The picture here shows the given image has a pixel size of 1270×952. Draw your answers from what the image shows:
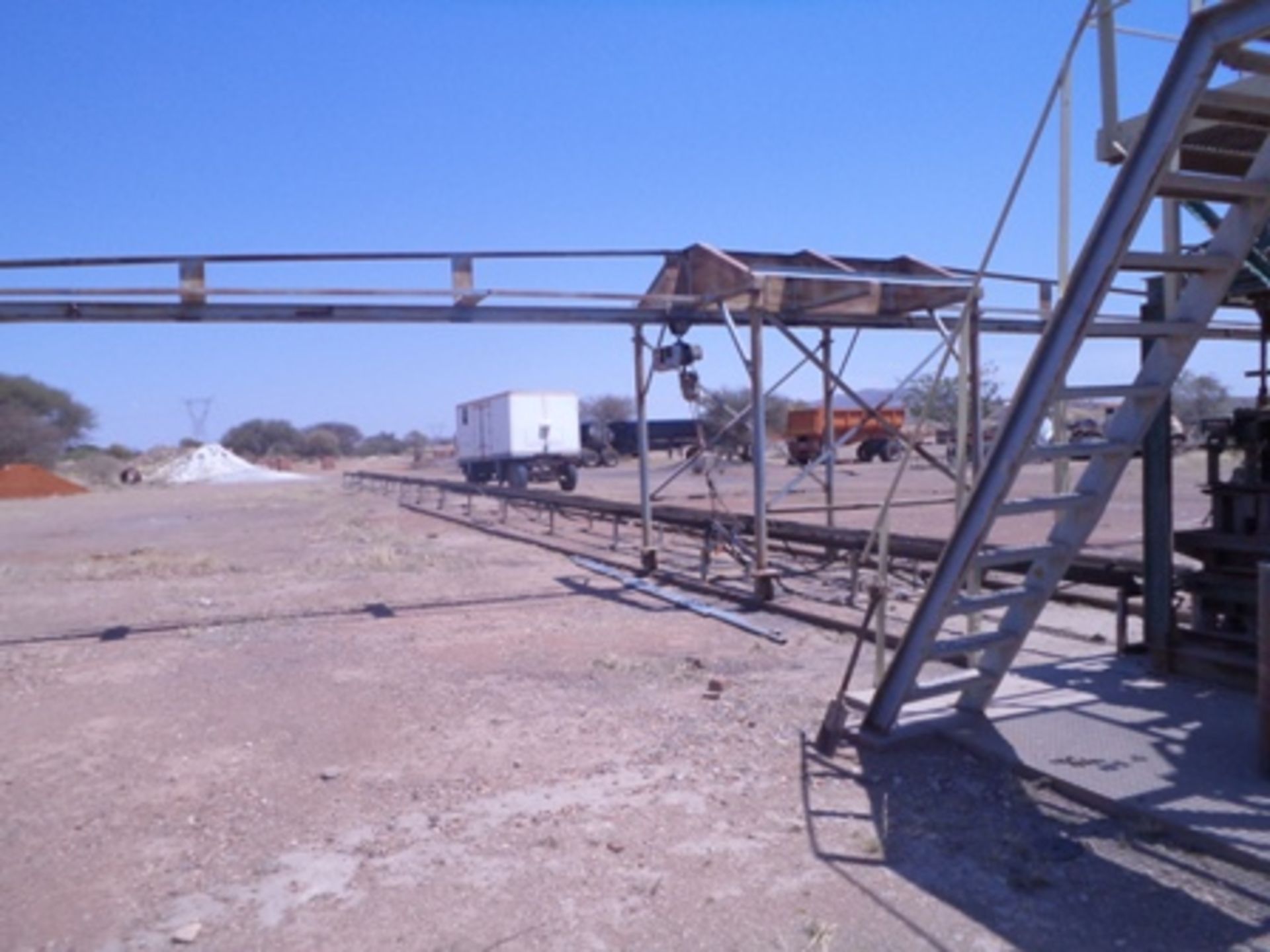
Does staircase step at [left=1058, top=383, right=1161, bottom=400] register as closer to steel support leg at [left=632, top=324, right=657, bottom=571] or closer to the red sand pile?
steel support leg at [left=632, top=324, right=657, bottom=571]

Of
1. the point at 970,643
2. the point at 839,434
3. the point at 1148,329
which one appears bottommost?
the point at 970,643

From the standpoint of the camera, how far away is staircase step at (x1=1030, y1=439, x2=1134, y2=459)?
466 centimetres

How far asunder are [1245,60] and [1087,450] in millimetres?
1802

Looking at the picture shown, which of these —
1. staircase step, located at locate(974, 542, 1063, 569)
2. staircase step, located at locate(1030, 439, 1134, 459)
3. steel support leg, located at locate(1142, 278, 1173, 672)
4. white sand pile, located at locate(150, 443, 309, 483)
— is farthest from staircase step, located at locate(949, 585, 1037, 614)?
white sand pile, located at locate(150, 443, 309, 483)

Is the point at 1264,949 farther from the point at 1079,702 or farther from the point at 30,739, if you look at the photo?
the point at 30,739

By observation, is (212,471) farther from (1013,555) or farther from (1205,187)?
(1205,187)

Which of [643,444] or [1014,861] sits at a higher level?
[643,444]

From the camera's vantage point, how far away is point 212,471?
68312mm

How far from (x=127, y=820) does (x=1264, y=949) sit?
15.6 ft

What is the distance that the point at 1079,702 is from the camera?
5.52 metres

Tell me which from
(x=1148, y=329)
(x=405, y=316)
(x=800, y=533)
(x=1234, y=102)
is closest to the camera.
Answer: (x=1234, y=102)

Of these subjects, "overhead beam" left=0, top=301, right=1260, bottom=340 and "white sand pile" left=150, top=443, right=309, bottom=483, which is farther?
"white sand pile" left=150, top=443, right=309, bottom=483

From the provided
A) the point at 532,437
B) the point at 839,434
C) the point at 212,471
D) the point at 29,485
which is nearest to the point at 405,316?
the point at 532,437

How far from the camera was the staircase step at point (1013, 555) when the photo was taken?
478 centimetres
